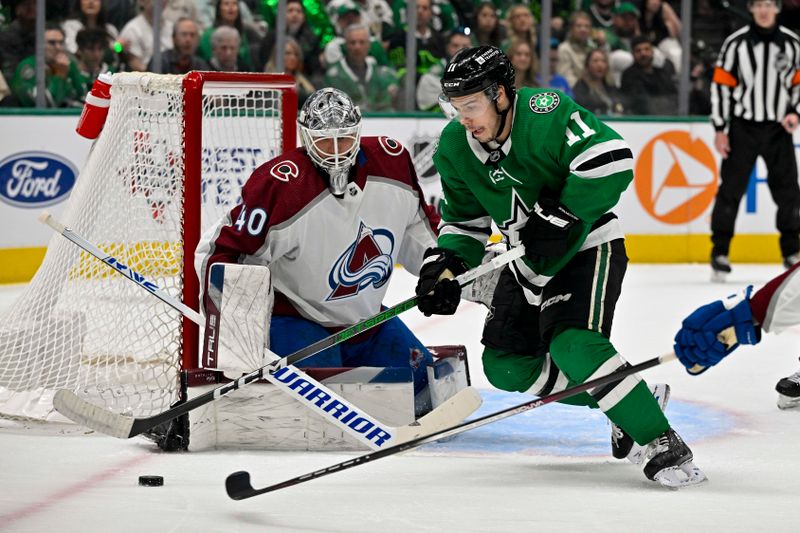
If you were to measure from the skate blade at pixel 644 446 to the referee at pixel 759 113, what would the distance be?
3.83 m

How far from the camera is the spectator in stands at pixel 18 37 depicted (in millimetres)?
6359

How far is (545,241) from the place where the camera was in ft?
9.22

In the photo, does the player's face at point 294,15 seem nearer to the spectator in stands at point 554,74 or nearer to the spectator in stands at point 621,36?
the spectator in stands at point 554,74

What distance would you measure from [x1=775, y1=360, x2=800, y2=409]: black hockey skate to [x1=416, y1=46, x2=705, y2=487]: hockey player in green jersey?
2.63ft

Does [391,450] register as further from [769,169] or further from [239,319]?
[769,169]

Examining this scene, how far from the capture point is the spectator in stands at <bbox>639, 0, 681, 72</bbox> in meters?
7.65

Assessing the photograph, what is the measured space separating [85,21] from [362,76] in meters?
1.50

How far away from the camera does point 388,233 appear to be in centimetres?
337

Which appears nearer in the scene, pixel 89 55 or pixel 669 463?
pixel 669 463

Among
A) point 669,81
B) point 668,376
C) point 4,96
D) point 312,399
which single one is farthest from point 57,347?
point 669,81

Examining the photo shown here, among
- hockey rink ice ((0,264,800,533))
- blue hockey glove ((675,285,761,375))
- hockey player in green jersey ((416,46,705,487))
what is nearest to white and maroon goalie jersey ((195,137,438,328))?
hockey player in green jersey ((416,46,705,487))

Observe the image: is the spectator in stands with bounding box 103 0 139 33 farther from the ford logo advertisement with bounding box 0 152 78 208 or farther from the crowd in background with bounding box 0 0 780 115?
the ford logo advertisement with bounding box 0 152 78 208

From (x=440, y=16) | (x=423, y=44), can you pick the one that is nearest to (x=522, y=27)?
(x=440, y=16)

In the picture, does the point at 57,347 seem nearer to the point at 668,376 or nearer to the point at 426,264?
the point at 426,264
